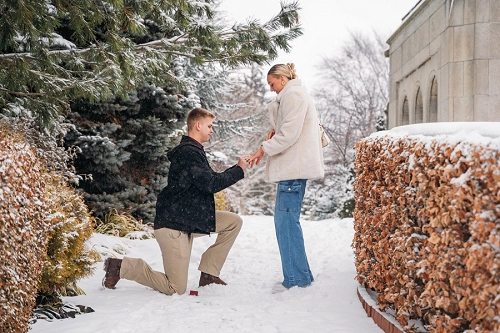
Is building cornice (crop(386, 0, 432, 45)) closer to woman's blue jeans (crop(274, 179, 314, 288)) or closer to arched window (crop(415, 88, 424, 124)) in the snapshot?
arched window (crop(415, 88, 424, 124))

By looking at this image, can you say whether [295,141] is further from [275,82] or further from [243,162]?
[275,82]

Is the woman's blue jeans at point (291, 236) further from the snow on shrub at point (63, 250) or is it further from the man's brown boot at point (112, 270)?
the snow on shrub at point (63, 250)

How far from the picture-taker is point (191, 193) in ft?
17.0

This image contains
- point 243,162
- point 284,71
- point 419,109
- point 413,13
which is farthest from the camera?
point 419,109

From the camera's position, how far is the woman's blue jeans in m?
5.18

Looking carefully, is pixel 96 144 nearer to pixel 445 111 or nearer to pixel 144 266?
pixel 144 266

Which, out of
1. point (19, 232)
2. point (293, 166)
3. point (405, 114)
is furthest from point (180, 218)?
point (405, 114)

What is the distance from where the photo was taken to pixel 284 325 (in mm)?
4062

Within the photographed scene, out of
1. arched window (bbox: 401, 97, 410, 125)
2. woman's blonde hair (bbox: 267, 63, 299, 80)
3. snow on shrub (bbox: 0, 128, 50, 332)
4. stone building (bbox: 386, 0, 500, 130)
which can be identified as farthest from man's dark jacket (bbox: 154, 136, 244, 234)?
arched window (bbox: 401, 97, 410, 125)

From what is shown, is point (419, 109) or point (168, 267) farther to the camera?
point (419, 109)

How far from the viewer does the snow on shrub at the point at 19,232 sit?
3.22 meters

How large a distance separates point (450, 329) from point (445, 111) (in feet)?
26.0

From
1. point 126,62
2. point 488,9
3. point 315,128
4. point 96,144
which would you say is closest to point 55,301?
point 126,62

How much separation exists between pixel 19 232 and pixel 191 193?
197cm
